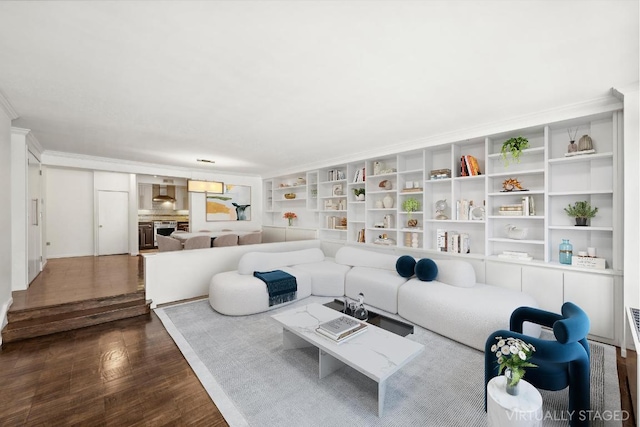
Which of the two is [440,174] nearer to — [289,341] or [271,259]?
[271,259]

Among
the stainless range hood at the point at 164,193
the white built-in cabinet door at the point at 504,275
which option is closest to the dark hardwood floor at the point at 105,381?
the white built-in cabinet door at the point at 504,275

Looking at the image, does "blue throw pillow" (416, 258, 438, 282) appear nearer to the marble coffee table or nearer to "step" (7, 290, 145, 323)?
the marble coffee table

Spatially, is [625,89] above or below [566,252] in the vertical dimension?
above

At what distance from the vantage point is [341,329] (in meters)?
2.37

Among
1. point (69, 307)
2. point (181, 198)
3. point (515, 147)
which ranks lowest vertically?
point (69, 307)

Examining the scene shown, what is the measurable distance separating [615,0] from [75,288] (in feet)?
21.1

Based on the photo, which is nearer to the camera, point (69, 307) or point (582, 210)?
point (582, 210)

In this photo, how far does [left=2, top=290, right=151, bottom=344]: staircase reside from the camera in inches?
122

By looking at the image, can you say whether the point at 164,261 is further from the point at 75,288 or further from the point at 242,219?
the point at 242,219

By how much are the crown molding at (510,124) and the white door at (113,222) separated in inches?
256

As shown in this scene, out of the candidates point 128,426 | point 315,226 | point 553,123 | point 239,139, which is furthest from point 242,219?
point 553,123

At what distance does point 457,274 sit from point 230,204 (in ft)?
21.7

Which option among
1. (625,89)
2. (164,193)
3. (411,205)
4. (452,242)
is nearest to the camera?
(625,89)

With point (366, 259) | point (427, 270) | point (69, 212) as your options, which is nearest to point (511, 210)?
point (427, 270)
